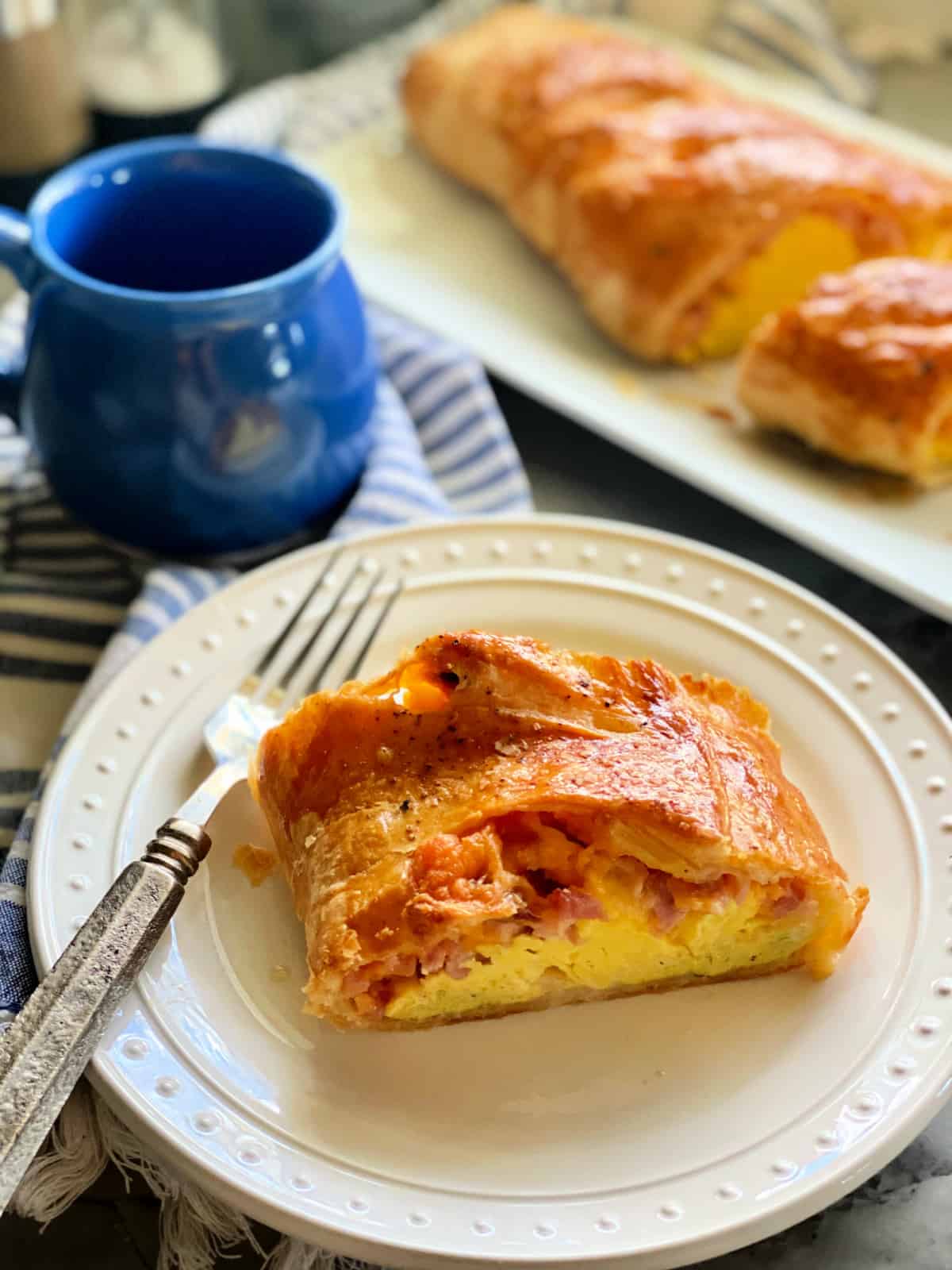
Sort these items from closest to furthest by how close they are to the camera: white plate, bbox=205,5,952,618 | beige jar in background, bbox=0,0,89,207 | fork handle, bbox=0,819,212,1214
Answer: fork handle, bbox=0,819,212,1214
white plate, bbox=205,5,952,618
beige jar in background, bbox=0,0,89,207

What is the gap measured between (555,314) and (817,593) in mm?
775

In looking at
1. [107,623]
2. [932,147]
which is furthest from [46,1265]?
[932,147]

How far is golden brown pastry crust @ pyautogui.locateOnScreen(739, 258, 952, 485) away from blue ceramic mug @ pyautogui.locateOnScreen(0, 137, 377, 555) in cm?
61

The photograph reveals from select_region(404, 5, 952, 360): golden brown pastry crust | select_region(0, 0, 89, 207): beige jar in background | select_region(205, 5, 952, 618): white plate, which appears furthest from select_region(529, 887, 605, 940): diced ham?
select_region(0, 0, 89, 207): beige jar in background

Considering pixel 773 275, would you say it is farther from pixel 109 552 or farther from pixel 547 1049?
pixel 547 1049

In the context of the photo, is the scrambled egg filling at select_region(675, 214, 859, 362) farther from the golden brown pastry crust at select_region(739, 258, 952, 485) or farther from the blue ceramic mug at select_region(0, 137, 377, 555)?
the blue ceramic mug at select_region(0, 137, 377, 555)

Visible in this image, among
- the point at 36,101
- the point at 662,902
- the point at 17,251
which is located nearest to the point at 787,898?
the point at 662,902

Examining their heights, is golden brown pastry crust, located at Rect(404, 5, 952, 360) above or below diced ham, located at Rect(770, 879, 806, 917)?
above

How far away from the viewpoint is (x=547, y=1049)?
1.27m

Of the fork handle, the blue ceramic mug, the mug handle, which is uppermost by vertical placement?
the mug handle

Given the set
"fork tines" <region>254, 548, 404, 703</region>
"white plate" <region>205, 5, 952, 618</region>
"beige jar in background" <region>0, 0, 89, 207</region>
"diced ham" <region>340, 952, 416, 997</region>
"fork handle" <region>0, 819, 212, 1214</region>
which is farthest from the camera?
"beige jar in background" <region>0, 0, 89, 207</region>

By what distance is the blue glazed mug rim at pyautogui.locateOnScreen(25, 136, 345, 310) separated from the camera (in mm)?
1588

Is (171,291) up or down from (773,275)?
up

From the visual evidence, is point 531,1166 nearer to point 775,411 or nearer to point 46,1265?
point 46,1265
